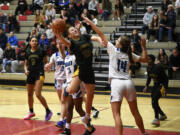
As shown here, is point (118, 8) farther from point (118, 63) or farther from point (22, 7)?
point (118, 63)

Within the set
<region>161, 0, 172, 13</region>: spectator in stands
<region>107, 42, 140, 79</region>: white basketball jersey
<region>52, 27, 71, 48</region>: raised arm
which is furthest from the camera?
<region>161, 0, 172, 13</region>: spectator in stands

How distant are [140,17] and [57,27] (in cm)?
1194

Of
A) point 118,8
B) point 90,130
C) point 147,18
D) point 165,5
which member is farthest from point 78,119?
point 118,8

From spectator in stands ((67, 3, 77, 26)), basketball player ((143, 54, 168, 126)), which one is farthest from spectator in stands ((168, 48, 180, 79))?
basketball player ((143, 54, 168, 126))

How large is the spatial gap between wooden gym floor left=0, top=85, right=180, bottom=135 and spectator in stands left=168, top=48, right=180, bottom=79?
205 centimetres

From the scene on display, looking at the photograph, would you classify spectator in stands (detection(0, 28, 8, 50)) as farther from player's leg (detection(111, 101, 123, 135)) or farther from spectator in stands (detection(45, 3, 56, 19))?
player's leg (detection(111, 101, 123, 135))

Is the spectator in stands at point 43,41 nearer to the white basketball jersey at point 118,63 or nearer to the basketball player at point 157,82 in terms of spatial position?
the basketball player at point 157,82

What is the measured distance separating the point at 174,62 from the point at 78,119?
6940 millimetres

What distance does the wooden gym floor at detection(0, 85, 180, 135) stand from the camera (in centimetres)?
707

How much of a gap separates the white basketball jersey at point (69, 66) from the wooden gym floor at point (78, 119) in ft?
3.57

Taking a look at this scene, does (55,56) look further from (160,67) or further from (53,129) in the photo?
(160,67)

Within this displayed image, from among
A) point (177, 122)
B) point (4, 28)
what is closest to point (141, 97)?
point (177, 122)

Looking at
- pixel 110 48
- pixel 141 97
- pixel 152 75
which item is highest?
pixel 110 48

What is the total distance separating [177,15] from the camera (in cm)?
1698
